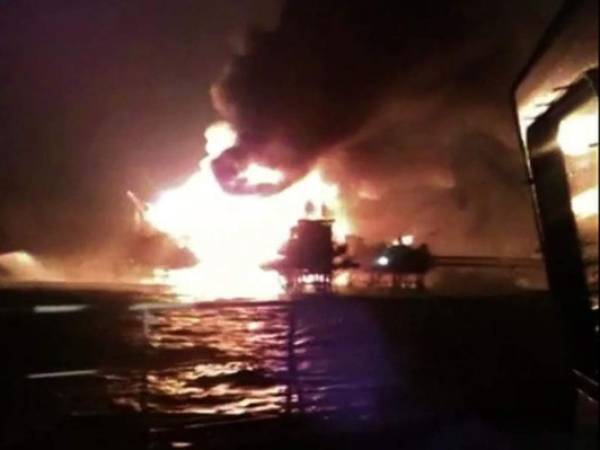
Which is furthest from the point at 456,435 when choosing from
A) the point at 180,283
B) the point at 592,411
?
the point at 180,283

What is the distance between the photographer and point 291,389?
23.3ft

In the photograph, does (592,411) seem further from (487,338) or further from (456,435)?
(487,338)

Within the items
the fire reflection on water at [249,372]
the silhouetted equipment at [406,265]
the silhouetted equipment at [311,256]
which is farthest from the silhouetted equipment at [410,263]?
the fire reflection on water at [249,372]

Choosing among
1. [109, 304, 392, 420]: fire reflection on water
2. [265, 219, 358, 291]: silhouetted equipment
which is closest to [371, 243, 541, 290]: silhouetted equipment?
[265, 219, 358, 291]: silhouetted equipment

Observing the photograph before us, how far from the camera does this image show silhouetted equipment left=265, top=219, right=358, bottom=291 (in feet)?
141

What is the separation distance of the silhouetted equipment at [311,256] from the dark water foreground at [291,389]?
25.9 metres

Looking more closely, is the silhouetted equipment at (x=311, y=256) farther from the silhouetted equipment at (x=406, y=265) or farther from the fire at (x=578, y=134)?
the fire at (x=578, y=134)

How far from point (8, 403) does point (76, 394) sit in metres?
1.86

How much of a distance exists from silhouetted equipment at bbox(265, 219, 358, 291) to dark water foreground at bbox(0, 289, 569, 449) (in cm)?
2594

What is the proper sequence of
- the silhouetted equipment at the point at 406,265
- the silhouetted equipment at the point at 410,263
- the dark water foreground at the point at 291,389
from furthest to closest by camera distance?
the silhouetted equipment at the point at 406,265
the silhouetted equipment at the point at 410,263
the dark water foreground at the point at 291,389

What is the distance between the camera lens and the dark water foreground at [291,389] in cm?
649

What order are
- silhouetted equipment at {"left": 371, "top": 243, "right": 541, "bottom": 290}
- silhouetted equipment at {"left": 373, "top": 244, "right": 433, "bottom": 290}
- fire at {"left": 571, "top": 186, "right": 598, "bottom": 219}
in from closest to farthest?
fire at {"left": 571, "top": 186, "right": 598, "bottom": 219}
silhouetted equipment at {"left": 371, "top": 243, "right": 541, "bottom": 290}
silhouetted equipment at {"left": 373, "top": 244, "right": 433, "bottom": 290}

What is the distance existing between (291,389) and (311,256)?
3580 cm

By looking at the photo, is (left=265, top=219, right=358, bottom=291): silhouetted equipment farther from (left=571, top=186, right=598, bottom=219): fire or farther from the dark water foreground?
(left=571, top=186, right=598, bottom=219): fire
